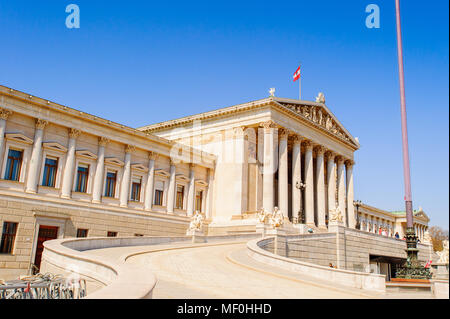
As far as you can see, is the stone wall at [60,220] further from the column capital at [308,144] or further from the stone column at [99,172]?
the column capital at [308,144]

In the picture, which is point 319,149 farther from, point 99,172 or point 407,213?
point 407,213

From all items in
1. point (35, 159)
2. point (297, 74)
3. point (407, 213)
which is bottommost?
point (407, 213)

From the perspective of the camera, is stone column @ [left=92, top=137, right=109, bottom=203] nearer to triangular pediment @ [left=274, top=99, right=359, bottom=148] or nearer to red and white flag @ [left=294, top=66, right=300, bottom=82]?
triangular pediment @ [left=274, top=99, right=359, bottom=148]

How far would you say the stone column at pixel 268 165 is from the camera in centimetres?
4469

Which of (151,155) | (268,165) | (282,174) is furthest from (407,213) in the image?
(151,155)

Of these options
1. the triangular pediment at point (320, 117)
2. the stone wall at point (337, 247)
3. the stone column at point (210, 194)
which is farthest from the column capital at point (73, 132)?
the triangular pediment at point (320, 117)

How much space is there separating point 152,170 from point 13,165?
13.0 m

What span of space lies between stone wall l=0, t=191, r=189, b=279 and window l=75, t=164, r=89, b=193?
158 centimetres

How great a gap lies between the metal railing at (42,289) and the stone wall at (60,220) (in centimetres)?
1829

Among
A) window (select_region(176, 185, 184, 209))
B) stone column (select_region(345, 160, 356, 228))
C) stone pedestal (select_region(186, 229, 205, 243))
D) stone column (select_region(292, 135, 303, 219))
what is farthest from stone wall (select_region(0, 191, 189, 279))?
stone column (select_region(345, 160, 356, 228))

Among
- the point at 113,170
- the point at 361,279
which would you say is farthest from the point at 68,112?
the point at 361,279

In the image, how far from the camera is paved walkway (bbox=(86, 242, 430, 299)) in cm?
1179

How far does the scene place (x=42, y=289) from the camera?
11.9 meters
